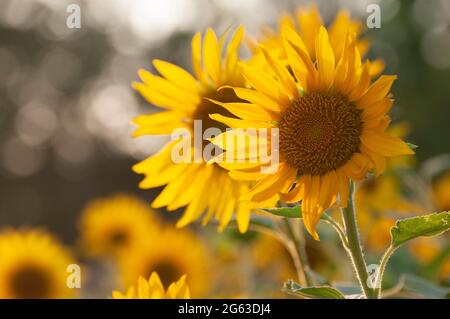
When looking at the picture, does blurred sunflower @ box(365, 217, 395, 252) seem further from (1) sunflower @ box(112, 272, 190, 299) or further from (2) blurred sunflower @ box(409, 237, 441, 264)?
(1) sunflower @ box(112, 272, 190, 299)

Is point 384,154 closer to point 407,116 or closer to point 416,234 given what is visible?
point 416,234

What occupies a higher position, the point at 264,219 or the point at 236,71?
the point at 236,71

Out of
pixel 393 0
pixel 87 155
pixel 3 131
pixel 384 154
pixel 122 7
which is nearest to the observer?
pixel 384 154

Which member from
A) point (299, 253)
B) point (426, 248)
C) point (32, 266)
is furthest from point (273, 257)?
point (299, 253)

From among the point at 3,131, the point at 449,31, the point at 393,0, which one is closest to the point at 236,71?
the point at 449,31

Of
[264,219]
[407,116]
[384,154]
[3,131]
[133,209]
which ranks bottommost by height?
[384,154]

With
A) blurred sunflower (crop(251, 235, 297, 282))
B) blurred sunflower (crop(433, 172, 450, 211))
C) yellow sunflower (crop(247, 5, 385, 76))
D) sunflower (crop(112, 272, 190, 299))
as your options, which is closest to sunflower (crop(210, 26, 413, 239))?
sunflower (crop(112, 272, 190, 299))

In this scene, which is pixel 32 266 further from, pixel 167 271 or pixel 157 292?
pixel 157 292

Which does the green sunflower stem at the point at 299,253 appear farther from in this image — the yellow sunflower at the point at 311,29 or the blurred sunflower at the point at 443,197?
the blurred sunflower at the point at 443,197
